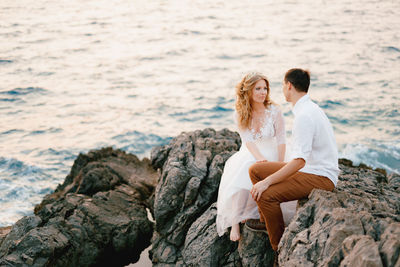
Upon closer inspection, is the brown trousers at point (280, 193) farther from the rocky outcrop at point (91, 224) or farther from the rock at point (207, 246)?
the rocky outcrop at point (91, 224)

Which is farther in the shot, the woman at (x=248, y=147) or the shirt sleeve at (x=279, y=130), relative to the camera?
the shirt sleeve at (x=279, y=130)

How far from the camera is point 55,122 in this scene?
19375 millimetres

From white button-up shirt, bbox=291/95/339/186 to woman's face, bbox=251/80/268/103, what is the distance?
1.17m

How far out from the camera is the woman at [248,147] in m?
6.36

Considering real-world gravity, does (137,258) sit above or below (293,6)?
below

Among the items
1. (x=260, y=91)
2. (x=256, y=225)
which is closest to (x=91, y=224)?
(x=256, y=225)

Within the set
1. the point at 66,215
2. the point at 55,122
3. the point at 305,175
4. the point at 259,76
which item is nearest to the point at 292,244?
the point at 305,175

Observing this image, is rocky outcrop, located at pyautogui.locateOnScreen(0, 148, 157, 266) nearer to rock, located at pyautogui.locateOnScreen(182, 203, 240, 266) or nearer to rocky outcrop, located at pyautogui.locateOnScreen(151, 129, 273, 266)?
rocky outcrop, located at pyautogui.locateOnScreen(151, 129, 273, 266)

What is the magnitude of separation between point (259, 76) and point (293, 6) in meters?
32.0

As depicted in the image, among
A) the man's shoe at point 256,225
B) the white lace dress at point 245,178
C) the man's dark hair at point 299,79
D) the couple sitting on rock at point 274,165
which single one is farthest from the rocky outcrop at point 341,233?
the man's dark hair at point 299,79

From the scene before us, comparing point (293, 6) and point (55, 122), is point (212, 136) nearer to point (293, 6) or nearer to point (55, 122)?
point (55, 122)

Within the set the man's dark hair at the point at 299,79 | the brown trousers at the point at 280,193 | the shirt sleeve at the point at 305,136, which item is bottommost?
the brown trousers at the point at 280,193

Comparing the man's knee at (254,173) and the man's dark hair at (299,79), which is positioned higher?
the man's dark hair at (299,79)

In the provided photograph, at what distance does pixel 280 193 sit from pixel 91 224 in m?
4.43
